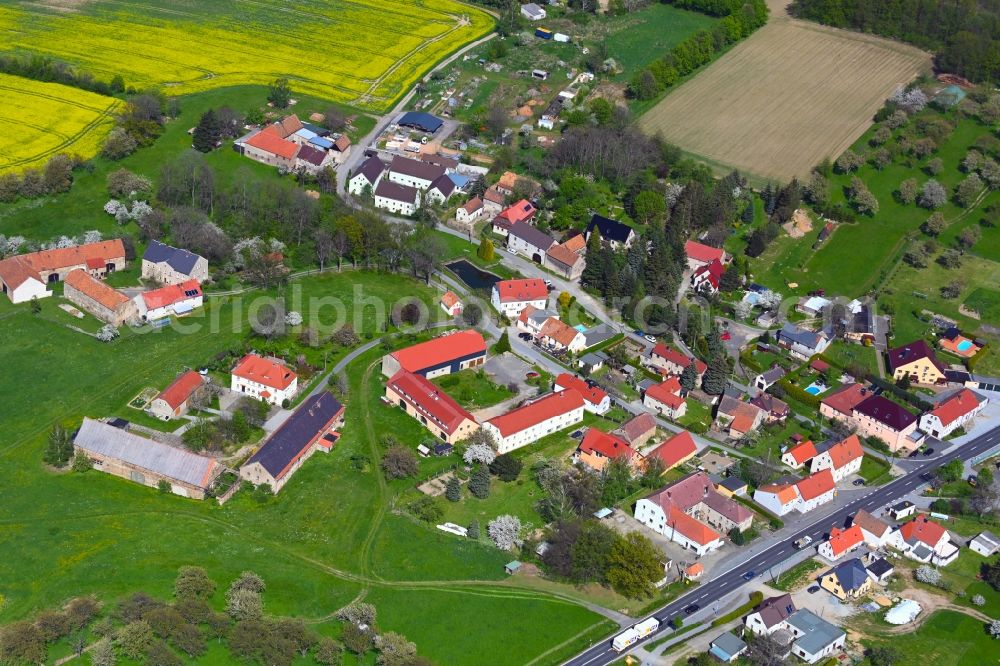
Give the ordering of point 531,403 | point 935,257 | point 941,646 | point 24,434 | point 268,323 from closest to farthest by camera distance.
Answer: point 941,646 → point 24,434 → point 531,403 → point 268,323 → point 935,257

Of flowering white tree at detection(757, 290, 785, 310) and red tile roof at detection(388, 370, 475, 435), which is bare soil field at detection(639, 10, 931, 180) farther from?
red tile roof at detection(388, 370, 475, 435)

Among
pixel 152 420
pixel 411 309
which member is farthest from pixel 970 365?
pixel 152 420

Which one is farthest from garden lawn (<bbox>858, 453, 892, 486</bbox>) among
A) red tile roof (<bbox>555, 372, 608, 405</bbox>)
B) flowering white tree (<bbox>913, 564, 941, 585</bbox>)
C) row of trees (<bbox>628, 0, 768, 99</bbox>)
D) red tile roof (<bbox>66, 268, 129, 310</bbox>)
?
row of trees (<bbox>628, 0, 768, 99</bbox>)

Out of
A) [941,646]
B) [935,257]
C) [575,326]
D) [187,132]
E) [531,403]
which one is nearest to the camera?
[941,646]

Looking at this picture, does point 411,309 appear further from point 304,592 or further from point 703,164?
point 703,164

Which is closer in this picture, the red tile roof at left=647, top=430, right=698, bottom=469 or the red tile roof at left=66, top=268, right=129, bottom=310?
the red tile roof at left=647, top=430, right=698, bottom=469

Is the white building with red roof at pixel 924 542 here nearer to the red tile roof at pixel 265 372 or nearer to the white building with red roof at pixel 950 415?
the white building with red roof at pixel 950 415
